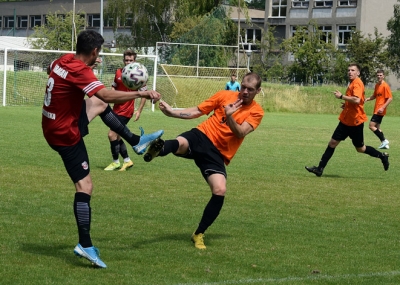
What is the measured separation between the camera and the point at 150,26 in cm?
6431

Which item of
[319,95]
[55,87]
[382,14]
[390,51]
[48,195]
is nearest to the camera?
[55,87]

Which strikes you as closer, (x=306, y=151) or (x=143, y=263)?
(x=143, y=263)

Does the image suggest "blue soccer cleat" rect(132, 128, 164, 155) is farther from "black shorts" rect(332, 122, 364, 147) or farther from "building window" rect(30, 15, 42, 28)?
"building window" rect(30, 15, 42, 28)

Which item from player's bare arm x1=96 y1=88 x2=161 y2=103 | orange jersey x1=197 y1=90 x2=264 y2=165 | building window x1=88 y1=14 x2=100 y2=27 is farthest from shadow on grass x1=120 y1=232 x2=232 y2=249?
building window x1=88 y1=14 x2=100 y2=27

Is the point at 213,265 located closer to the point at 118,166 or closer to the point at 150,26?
the point at 118,166

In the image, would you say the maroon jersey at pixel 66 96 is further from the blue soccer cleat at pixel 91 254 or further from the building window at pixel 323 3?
the building window at pixel 323 3

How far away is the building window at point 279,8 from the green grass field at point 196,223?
192ft

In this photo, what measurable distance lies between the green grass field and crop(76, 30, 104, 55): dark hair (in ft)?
6.23

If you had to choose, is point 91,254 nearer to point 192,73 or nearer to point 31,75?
point 31,75

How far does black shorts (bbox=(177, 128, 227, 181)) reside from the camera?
786 cm

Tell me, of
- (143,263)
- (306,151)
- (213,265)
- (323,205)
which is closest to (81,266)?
(143,263)

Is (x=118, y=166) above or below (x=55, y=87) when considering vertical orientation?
below

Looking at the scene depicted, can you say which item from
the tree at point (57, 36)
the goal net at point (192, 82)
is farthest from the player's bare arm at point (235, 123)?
the tree at point (57, 36)

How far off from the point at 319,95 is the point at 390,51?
57.4 feet
